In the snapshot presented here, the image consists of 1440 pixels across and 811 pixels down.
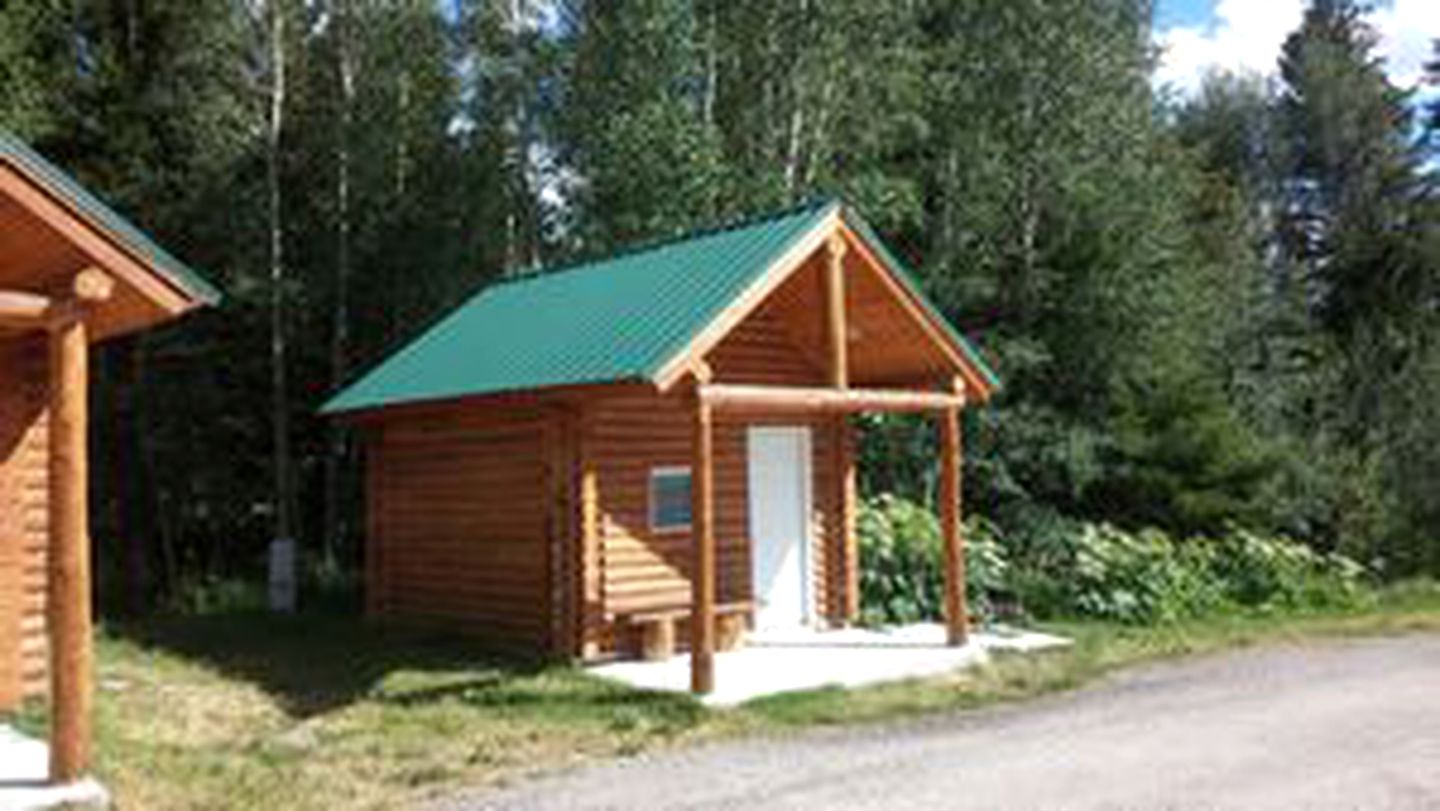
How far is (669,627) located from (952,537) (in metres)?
2.98

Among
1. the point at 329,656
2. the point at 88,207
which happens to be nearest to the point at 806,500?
the point at 329,656

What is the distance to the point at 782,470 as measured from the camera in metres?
15.5

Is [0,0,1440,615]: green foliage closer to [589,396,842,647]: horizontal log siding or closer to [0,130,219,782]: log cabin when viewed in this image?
[589,396,842,647]: horizontal log siding

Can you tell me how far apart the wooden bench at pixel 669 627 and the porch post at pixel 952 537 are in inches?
78.8

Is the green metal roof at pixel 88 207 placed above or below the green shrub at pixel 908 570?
above

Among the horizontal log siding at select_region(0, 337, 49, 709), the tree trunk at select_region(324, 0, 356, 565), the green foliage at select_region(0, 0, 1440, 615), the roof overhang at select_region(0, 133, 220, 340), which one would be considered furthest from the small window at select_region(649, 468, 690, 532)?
the tree trunk at select_region(324, 0, 356, 565)

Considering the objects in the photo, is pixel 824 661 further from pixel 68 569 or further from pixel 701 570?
pixel 68 569

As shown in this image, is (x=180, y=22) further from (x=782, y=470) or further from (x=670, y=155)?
(x=782, y=470)

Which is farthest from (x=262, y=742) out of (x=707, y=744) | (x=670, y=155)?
(x=670, y=155)

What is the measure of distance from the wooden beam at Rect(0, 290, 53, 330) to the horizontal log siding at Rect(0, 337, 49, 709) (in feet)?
9.27

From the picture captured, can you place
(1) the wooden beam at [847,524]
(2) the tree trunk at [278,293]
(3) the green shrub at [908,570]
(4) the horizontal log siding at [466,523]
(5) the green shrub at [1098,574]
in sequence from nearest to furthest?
(4) the horizontal log siding at [466,523], (1) the wooden beam at [847,524], (3) the green shrub at [908,570], (5) the green shrub at [1098,574], (2) the tree trunk at [278,293]

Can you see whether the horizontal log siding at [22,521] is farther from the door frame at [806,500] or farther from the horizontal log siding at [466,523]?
the door frame at [806,500]

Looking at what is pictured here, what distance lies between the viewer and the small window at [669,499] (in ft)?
46.3

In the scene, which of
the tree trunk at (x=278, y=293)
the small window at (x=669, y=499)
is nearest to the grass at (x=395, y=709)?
the small window at (x=669, y=499)
